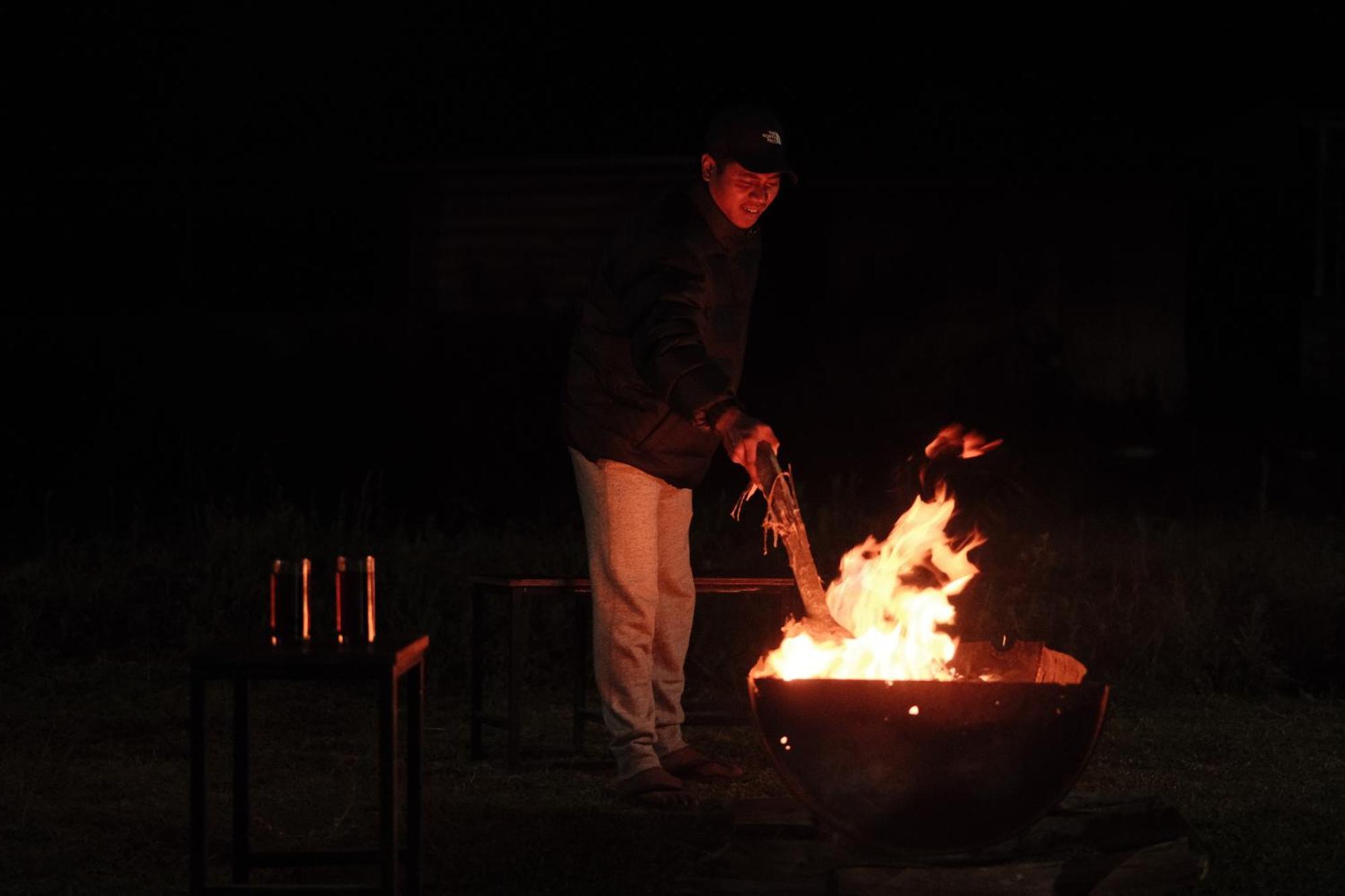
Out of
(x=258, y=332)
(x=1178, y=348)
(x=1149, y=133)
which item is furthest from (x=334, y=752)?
(x=1149, y=133)

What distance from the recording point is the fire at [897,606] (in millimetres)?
4996

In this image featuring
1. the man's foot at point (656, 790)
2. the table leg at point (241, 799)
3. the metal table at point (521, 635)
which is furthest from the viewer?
the metal table at point (521, 635)

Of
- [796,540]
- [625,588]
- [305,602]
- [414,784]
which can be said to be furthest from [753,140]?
[414,784]

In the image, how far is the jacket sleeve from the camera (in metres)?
5.12

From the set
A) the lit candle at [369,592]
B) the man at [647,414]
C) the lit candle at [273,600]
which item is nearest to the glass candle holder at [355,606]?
the lit candle at [369,592]

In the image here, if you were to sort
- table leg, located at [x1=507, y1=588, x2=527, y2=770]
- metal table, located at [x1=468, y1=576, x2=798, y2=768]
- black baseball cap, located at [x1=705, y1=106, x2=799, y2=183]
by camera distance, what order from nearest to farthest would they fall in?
black baseball cap, located at [x1=705, y1=106, x2=799, y2=183] → metal table, located at [x1=468, y1=576, x2=798, y2=768] → table leg, located at [x1=507, y1=588, x2=527, y2=770]

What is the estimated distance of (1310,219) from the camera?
62.7ft

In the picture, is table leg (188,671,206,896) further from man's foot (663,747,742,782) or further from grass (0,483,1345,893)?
man's foot (663,747,742,782)

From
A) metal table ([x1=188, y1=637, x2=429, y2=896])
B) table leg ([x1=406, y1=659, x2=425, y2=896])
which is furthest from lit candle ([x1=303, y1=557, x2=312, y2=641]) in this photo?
table leg ([x1=406, y1=659, x2=425, y2=896])

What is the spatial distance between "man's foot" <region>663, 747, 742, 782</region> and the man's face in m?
1.87

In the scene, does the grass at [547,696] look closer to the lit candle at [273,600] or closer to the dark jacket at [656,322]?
the lit candle at [273,600]

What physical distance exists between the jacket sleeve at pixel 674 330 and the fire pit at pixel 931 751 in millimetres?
1005

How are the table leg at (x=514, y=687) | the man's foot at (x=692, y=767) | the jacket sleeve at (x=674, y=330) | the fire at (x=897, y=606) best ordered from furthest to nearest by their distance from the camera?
the table leg at (x=514, y=687), the man's foot at (x=692, y=767), the jacket sleeve at (x=674, y=330), the fire at (x=897, y=606)

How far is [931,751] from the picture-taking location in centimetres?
431
